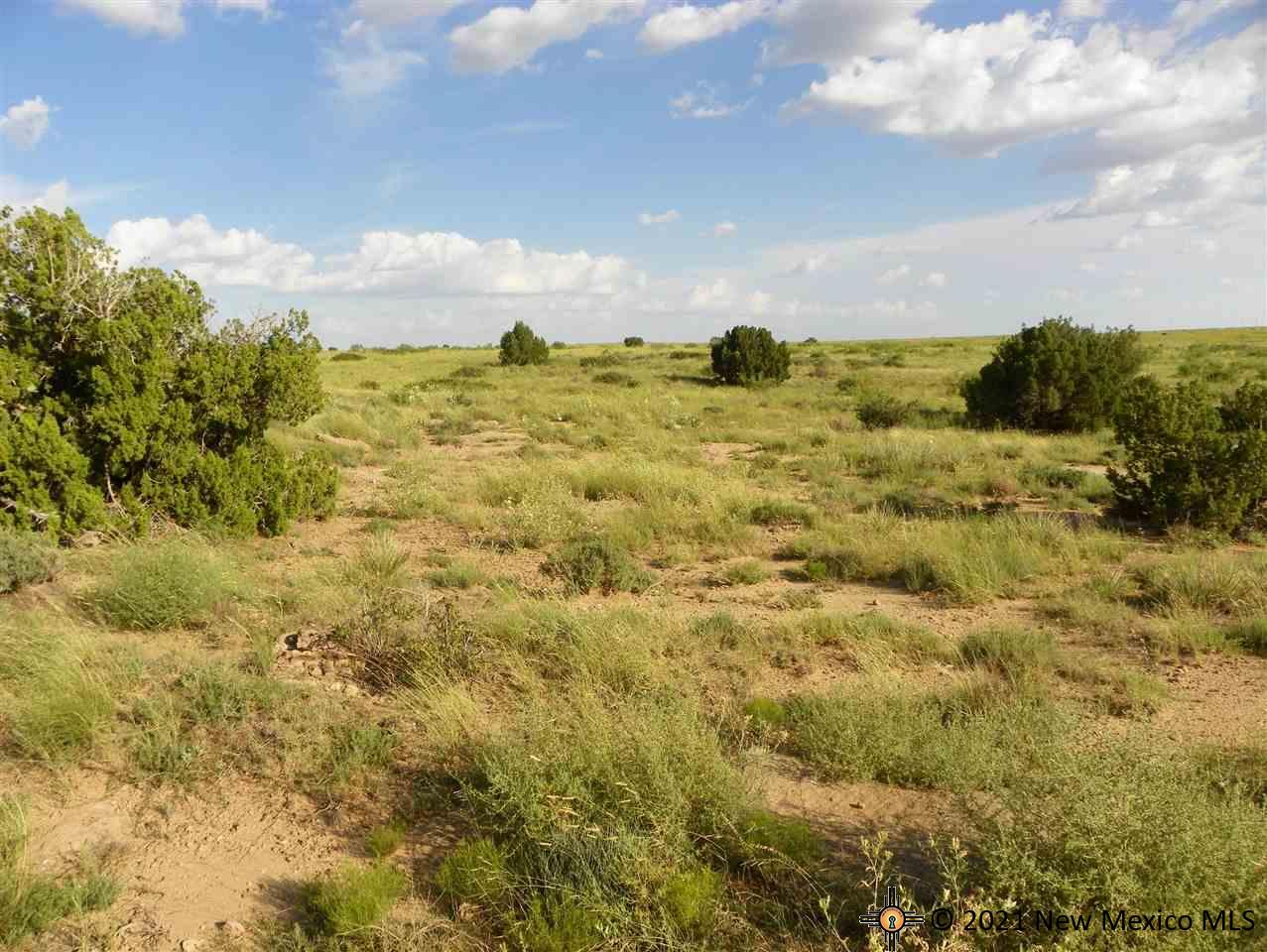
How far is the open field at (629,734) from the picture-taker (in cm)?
304

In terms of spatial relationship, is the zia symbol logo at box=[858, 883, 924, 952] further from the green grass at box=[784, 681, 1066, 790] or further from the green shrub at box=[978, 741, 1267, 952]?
the green grass at box=[784, 681, 1066, 790]

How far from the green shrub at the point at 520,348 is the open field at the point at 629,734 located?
82.2 feet

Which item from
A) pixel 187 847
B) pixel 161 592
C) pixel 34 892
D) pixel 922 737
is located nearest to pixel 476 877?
pixel 187 847

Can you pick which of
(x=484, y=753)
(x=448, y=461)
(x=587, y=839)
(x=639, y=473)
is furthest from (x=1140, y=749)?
(x=448, y=461)

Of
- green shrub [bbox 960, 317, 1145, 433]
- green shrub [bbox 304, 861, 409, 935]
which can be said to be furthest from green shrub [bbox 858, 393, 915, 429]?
green shrub [bbox 304, 861, 409, 935]

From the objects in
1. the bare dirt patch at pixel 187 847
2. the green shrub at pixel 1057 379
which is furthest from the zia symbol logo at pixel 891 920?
the green shrub at pixel 1057 379

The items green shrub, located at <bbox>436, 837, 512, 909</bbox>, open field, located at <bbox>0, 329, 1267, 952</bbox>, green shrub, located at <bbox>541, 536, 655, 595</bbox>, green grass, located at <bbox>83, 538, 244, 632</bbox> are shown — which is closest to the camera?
open field, located at <bbox>0, 329, 1267, 952</bbox>

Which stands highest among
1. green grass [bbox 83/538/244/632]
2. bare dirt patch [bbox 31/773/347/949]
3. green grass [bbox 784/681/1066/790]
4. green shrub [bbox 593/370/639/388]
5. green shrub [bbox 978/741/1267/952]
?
green shrub [bbox 593/370/639/388]

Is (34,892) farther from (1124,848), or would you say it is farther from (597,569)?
(597,569)

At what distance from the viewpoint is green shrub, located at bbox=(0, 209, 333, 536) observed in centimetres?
736

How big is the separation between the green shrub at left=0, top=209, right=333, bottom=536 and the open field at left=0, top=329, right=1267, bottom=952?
60 cm

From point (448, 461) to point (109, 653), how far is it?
873 cm

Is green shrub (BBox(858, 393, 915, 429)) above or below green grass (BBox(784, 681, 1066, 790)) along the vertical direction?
above

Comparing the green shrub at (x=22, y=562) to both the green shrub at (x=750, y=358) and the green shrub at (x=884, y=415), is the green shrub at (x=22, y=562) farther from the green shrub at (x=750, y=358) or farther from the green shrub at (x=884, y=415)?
the green shrub at (x=750, y=358)
